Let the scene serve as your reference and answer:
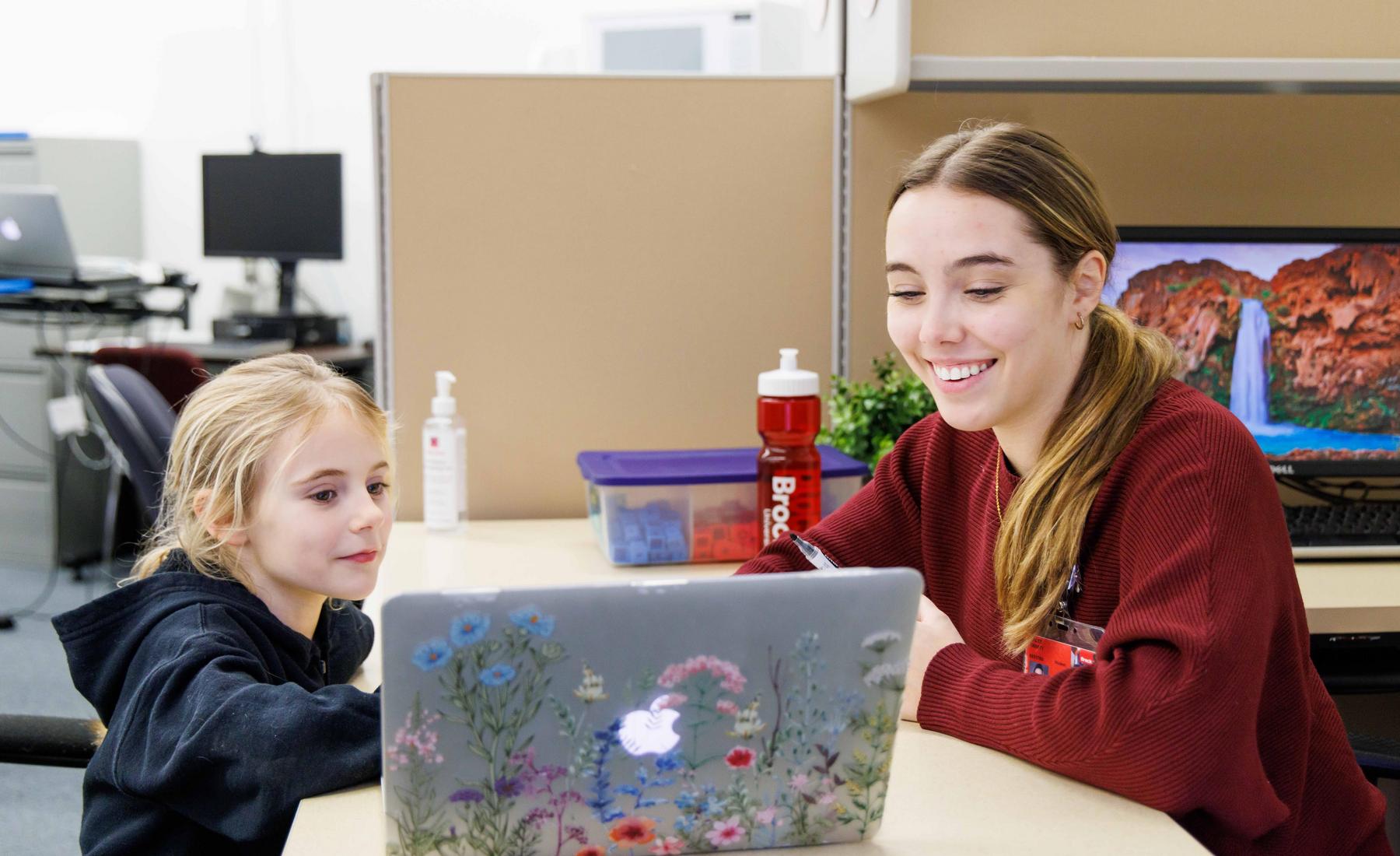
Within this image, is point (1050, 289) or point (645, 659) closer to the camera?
point (645, 659)

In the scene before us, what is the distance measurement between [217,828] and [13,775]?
2015 mm

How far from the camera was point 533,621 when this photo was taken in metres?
0.66

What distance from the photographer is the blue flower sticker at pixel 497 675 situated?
664 mm

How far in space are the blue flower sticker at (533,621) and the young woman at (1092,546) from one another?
0.40 metres

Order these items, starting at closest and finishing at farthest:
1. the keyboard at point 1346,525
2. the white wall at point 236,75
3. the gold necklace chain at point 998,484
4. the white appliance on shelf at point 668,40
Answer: the gold necklace chain at point 998,484, the keyboard at point 1346,525, the white appliance on shelf at point 668,40, the white wall at point 236,75

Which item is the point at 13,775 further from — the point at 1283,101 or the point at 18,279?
the point at 1283,101

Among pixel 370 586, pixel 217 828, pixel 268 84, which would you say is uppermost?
pixel 268 84

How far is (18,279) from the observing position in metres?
3.42

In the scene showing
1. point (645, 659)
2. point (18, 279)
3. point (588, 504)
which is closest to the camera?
point (645, 659)

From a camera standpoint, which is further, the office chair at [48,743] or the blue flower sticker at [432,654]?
the office chair at [48,743]

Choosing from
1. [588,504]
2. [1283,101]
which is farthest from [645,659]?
[1283,101]

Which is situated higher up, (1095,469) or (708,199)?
(708,199)

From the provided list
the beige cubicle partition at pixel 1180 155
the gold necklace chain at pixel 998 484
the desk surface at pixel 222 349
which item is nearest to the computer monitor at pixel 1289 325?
the beige cubicle partition at pixel 1180 155

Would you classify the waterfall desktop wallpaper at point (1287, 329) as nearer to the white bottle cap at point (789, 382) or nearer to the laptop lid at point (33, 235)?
the white bottle cap at point (789, 382)
